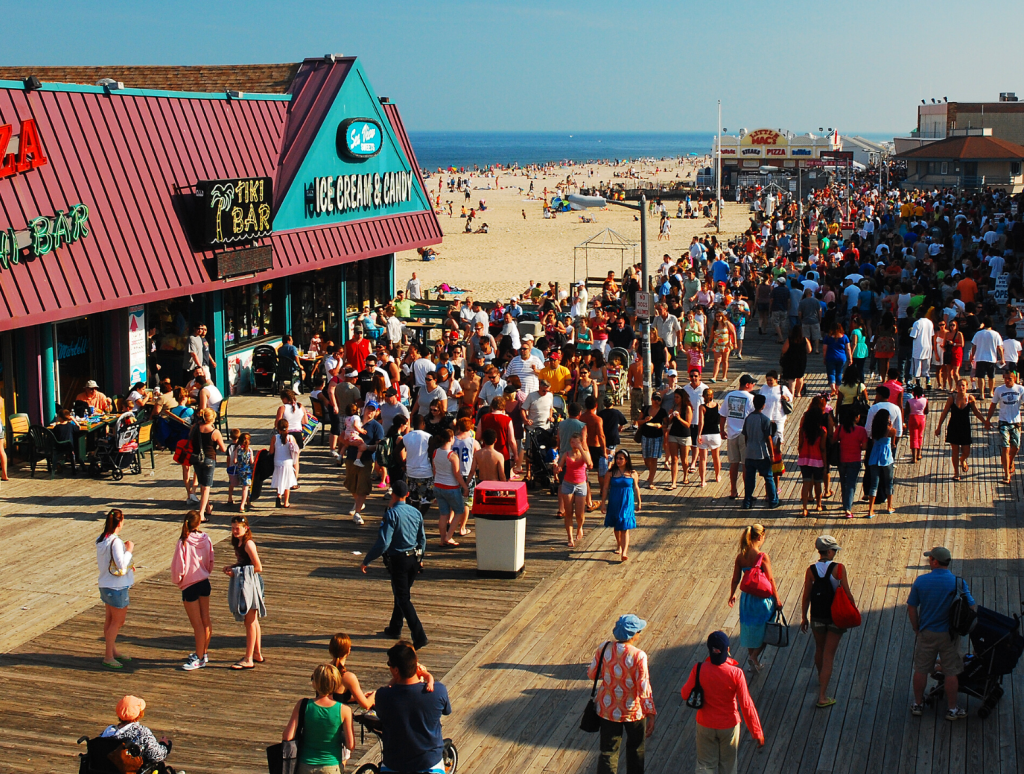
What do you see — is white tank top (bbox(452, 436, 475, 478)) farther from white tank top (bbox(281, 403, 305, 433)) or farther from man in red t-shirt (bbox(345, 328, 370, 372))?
man in red t-shirt (bbox(345, 328, 370, 372))

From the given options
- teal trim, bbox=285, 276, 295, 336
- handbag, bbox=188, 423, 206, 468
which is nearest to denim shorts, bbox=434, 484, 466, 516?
handbag, bbox=188, 423, 206, 468

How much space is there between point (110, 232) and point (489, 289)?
22.4 metres

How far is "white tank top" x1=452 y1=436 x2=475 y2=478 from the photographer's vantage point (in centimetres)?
1299

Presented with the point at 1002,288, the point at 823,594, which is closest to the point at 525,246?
the point at 1002,288

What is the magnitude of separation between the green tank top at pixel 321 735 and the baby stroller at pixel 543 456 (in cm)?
821

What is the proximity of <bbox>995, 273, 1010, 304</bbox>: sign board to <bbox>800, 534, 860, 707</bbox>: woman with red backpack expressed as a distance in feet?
65.4

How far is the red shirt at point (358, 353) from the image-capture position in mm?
19859

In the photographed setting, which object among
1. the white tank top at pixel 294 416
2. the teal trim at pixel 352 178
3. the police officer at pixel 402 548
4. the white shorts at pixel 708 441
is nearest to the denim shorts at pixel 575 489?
the police officer at pixel 402 548

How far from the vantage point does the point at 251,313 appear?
74.4ft

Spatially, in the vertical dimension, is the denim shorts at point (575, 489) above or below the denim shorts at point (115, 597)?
above

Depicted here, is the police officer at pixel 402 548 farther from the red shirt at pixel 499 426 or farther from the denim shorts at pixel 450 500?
the red shirt at pixel 499 426

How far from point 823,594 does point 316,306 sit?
17689mm

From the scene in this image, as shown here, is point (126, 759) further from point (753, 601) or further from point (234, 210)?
point (234, 210)

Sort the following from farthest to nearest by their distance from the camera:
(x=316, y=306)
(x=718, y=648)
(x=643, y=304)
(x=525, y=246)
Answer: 1. (x=525, y=246)
2. (x=316, y=306)
3. (x=643, y=304)
4. (x=718, y=648)
